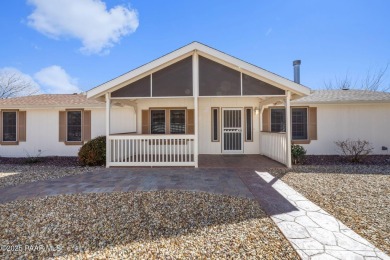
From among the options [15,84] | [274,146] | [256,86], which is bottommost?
[274,146]

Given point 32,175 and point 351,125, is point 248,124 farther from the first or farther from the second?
point 32,175

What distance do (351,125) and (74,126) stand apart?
13105 millimetres

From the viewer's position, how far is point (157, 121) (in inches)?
391

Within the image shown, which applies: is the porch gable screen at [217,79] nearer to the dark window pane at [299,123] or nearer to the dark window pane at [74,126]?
the dark window pane at [299,123]

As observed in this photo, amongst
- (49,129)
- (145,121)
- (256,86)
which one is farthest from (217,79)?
(49,129)

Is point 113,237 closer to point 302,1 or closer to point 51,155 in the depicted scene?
point 51,155

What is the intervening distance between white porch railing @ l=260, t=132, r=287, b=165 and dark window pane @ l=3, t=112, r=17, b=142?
11.9 m

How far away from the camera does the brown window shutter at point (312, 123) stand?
31.1 ft

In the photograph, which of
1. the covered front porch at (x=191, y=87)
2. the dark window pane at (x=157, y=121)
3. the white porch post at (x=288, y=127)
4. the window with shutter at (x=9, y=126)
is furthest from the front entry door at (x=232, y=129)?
the window with shutter at (x=9, y=126)

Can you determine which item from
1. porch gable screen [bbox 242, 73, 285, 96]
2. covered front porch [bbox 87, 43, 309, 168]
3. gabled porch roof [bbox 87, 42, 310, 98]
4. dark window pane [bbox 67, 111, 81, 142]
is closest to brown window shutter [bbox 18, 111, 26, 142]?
dark window pane [bbox 67, 111, 81, 142]

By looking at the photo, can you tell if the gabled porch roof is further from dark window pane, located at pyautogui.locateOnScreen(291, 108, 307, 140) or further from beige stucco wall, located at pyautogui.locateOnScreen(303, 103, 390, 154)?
beige stucco wall, located at pyautogui.locateOnScreen(303, 103, 390, 154)

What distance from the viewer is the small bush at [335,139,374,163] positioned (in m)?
8.20

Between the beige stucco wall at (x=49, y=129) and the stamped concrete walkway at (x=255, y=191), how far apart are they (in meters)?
3.69

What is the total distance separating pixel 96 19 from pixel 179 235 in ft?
37.6
